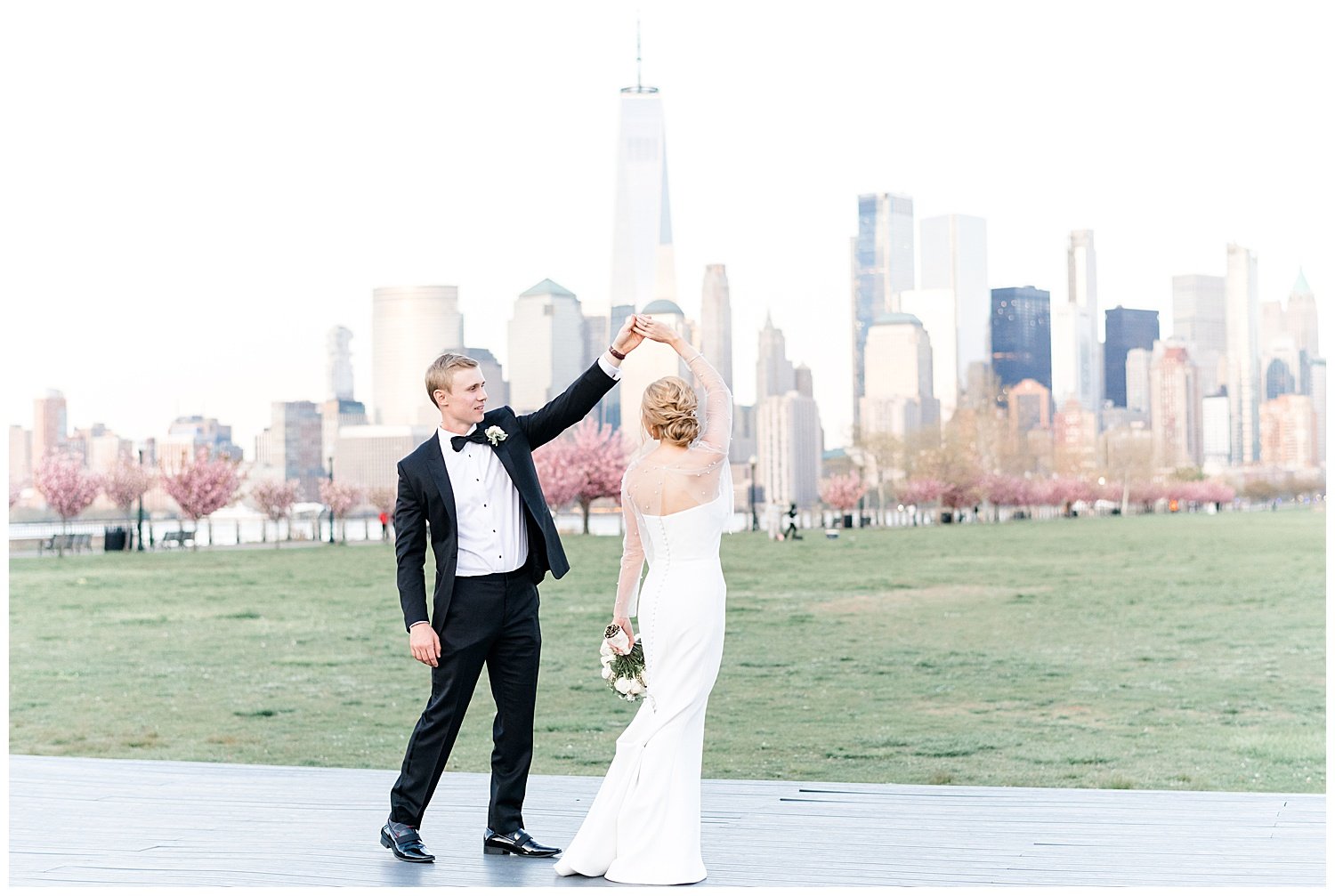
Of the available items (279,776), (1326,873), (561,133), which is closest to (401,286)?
(561,133)

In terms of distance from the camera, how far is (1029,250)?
20125 mm

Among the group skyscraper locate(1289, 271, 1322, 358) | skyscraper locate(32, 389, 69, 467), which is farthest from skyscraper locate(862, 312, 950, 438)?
skyscraper locate(32, 389, 69, 467)

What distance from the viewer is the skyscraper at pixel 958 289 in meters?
20.2

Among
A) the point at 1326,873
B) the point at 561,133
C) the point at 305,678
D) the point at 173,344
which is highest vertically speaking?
the point at 561,133

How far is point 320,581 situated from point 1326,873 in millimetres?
18528

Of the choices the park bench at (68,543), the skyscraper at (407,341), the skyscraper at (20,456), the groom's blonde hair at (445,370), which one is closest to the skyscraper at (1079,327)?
the skyscraper at (407,341)

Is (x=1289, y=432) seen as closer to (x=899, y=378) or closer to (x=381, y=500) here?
(x=899, y=378)

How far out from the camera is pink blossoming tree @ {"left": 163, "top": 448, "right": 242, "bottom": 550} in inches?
881

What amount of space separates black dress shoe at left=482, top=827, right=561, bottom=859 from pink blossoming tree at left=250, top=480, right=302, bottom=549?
62.2ft

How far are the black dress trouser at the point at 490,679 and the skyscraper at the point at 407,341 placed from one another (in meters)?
16.5

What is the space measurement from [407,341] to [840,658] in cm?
782

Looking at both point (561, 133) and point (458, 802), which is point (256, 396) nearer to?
point (561, 133)

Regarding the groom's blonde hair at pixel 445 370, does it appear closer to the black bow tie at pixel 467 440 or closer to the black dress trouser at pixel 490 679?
the black bow tie at pixel 467 440

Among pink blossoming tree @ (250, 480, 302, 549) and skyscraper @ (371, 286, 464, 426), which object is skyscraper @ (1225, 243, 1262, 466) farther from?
pink blossoming tree @ (250, 480, 302, 549)
